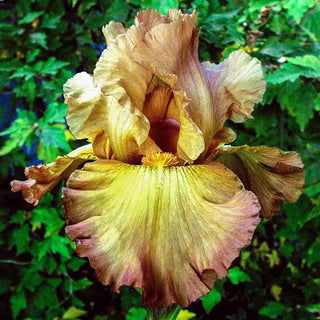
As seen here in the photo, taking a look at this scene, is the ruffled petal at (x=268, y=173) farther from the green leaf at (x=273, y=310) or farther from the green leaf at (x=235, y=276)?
the green leaf at (x=273, y=310)

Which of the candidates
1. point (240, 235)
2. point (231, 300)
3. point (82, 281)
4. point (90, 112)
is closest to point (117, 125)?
point (90, 112)

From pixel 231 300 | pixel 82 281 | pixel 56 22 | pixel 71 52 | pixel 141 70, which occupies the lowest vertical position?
pixel 231 300

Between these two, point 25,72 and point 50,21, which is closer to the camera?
point 25,72

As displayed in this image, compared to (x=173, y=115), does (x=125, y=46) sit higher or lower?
higher

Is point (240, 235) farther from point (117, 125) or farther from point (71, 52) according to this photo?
point (71, 52)

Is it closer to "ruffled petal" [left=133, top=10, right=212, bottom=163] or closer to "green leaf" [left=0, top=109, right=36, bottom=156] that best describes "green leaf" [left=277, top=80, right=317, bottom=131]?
"ruffled petal" [left=133, top=10, right=212, bottom=163]

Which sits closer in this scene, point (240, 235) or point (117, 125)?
point (240, 235)

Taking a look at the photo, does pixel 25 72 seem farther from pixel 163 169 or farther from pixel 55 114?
pixel 163 169

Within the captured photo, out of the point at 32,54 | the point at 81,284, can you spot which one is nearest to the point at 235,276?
the point at 81,284
